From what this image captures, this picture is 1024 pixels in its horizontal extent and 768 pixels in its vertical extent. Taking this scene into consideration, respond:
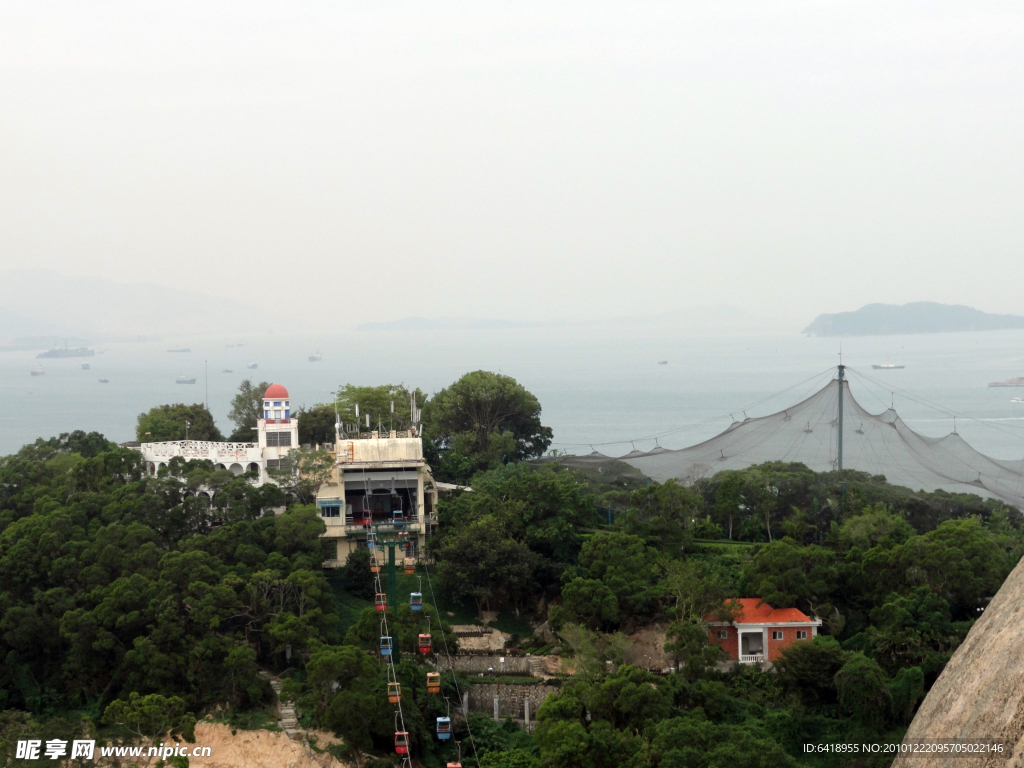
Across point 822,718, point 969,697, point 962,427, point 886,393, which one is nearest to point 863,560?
point 822,718

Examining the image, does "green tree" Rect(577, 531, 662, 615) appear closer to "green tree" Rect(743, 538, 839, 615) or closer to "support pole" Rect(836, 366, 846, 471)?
"green tree" Rect(743, 538, 839, 615)

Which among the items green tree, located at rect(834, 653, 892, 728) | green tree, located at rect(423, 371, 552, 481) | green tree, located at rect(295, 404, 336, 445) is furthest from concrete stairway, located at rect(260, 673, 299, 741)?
green tree, located at rect(295, 404, 336, 445)

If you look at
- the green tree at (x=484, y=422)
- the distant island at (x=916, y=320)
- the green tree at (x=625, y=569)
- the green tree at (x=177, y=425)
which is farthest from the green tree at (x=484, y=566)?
the distant island at (x=916, y=320)

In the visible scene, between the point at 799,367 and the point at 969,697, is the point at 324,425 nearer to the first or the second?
the point at 969,697

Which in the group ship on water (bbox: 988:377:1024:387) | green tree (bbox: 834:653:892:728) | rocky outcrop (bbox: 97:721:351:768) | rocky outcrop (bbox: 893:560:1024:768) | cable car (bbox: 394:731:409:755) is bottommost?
rocky outcrop (bbox: 97:721:351:768)

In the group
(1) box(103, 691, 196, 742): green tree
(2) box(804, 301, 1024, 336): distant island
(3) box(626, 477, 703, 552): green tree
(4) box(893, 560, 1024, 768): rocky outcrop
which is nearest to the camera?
(4) box(893, 560, 1024, 768): rocky outcrop

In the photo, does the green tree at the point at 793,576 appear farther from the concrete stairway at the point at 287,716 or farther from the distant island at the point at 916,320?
the distant island at the point at 916,320
